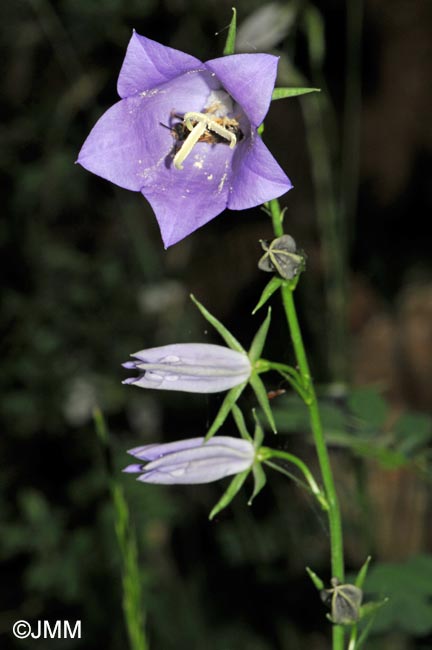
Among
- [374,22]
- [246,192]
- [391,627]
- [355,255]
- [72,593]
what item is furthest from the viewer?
[374,22]

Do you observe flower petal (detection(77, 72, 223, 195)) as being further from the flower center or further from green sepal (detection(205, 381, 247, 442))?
green sepal (detection(205, 381, 247, 442))

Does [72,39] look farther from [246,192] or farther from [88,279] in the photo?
[246,192]

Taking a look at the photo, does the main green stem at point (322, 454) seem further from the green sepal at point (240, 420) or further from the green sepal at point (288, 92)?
the green sepal at point (288, 92)

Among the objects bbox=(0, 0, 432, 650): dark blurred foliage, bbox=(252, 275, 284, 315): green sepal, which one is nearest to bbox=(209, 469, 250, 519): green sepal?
bbox=(252, 275, 284, 315): green sepal

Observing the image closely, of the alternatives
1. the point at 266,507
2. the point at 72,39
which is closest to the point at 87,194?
the point at 72,39

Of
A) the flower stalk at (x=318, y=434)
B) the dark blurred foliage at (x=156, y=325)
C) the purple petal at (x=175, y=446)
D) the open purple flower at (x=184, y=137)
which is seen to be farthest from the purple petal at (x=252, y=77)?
the dark blurred foliage at (x=156, y=325)

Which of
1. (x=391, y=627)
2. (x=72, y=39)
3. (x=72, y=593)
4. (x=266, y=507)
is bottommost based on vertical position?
(x=266, y=507)

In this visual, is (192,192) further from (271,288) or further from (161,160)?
(271,288)
